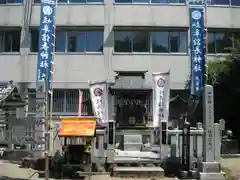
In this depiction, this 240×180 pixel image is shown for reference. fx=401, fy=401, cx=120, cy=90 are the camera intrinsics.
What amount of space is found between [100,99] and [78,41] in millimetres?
7095

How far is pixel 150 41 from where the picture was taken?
95.9ft

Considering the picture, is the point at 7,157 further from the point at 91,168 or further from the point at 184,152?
the point at 184,152

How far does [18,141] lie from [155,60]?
16.5m

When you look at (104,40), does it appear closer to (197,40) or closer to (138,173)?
(197,40)

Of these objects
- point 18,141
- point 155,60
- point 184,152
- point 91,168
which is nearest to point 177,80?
point 155,60

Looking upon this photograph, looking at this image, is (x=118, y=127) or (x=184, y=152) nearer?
(x=184, y=152)

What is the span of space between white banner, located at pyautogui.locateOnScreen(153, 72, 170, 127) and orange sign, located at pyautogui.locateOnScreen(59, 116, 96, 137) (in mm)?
7887

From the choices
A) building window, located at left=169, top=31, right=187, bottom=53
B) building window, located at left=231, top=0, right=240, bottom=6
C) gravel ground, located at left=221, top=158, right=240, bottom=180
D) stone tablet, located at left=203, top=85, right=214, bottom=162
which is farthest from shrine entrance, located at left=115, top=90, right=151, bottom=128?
building window, located at left=231, top=0, right=240, bottom=6

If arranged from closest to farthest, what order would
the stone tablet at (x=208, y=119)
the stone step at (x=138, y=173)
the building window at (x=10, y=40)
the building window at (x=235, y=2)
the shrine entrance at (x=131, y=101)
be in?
the stone tablet at (x=208, y=119) → the stone step at (x=138, y=173) → the shrine entrance at (x=131, y=101) → the building window at (x=10, y=40) → the building window at (x=235, y=2)

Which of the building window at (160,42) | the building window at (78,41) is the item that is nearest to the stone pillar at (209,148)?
the building window at (160,42)

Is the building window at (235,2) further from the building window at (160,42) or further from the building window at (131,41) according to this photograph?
the building window at (131,41)

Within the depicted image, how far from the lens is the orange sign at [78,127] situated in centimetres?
1600

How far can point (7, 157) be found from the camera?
20078 mm

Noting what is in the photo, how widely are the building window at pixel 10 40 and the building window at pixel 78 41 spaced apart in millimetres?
1267
